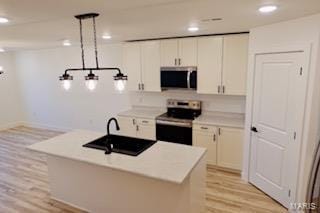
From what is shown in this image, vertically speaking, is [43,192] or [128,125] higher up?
[128,125]

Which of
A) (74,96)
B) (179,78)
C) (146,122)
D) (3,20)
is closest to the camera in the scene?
(3,20)

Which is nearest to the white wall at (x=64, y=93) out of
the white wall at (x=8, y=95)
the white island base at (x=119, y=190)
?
the white wall at (x=8, y=95)

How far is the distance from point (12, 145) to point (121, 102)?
9.58 ft

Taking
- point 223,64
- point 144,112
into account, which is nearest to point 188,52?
point 223,64

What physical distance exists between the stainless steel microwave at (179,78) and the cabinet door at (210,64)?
129mm

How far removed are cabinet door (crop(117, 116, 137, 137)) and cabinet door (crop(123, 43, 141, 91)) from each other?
66cm

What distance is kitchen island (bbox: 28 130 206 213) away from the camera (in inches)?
93.3

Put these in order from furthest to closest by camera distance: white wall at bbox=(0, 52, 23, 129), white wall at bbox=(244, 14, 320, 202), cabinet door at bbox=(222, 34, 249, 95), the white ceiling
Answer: white wall at bbox=(0, 52, 23, 129)
cabinet door at bbox=(222, 34, 249, 95)
white wall at bbox=(244, 14, 320, 202)
the white ceiling

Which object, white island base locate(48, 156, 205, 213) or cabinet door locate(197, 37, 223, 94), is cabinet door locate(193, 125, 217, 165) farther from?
white island base locate(48, 156, 205, 213)

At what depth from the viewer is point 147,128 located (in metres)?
4.59

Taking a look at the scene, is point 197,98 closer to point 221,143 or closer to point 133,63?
point 221,143

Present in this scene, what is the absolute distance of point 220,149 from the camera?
4.04m

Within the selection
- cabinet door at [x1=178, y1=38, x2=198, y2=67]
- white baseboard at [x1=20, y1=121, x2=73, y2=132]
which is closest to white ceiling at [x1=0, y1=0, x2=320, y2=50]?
cabinet door at [x1=178, y1=38, x2=198, y2=67]

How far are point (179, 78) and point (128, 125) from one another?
1.45 metres
